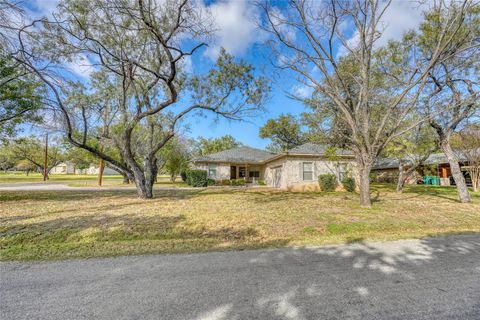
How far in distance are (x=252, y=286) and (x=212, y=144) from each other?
38440 mm

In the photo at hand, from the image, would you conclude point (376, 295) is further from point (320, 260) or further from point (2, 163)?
point (2, 163)

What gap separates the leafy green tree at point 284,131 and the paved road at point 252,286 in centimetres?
2344

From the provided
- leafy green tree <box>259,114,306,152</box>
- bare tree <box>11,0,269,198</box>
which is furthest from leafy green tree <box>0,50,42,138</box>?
leafy green tree <box>259,114,306,152</box>

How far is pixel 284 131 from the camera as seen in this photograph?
90.8 ft

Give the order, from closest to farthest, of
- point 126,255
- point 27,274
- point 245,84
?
point 27,274
point 126,255
point 245,84

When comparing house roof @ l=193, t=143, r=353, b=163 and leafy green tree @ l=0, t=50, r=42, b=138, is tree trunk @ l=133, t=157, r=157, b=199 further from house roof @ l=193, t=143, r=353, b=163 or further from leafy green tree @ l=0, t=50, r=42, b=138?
house roof @ l=193, t=143, r=353, b=163

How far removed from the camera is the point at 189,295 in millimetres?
2471


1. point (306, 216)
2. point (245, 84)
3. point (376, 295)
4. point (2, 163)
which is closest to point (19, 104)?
point (245, 84)

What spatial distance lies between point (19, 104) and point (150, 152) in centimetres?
569

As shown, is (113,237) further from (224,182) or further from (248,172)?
(248,172)

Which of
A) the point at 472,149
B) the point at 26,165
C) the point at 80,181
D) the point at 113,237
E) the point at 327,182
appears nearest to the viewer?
the point at 113,237

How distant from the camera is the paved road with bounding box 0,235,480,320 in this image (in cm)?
219

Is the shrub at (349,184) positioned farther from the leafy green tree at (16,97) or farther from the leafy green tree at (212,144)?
the leafy green tree at (212,144)

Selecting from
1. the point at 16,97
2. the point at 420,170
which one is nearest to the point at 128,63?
the point at 16,97
